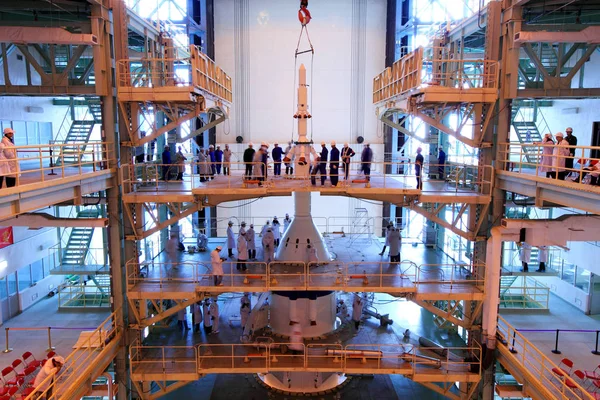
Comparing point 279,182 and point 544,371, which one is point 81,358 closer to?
point 279,182

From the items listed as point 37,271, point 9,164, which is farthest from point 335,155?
point 37,271

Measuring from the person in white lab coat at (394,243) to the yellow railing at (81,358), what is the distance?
1046 centimetres

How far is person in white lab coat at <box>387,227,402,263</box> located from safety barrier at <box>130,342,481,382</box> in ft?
11.4

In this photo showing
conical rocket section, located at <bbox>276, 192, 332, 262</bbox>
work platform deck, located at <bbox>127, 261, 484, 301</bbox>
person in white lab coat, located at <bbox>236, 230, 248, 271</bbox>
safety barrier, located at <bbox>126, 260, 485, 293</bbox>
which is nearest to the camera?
work platform deck, located at <bbox>127, 261, 484, 301</bbox>

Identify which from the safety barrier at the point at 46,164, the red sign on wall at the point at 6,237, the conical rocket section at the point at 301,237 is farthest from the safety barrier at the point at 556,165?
the red sign on wall at the point at 6,237

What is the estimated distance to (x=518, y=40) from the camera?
14.1 m

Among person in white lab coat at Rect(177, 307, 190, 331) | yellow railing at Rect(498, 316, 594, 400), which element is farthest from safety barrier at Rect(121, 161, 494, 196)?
person in white lab coat at Rect(177, 307, 190, 331)

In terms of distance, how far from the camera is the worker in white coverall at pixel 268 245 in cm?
1768

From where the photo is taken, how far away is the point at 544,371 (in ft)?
43.2

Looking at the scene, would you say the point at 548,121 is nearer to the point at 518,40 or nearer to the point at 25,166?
the point at 518,40

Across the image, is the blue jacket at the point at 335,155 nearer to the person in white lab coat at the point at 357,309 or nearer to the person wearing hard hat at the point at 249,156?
the person wearing hard hat at the point at 249,156

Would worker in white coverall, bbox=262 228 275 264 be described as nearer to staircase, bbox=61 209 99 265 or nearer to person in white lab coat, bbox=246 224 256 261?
person in white lab coat, bbox=246 224 256 261

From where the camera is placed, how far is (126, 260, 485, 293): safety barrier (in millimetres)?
15655

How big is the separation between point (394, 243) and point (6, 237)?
654 inches
